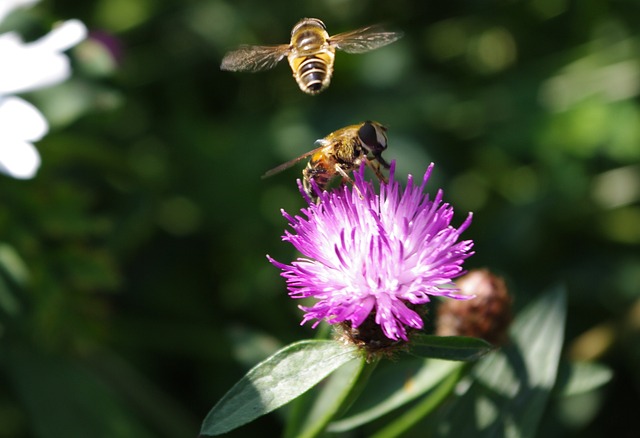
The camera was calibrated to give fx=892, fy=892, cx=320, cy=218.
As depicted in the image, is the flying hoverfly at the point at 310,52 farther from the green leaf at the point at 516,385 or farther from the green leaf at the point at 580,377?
the green leaf at the point at 580,377

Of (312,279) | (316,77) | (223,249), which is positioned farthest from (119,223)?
(312,279)

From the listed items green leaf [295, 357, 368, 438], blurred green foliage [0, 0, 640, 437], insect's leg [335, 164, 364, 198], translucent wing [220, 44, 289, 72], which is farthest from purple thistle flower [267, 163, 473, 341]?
blurred green foliage [0, 0, 640, 437]

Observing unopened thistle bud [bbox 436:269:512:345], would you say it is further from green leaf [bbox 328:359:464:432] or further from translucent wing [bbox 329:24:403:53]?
translucent wing [bbox 329:24:403:53]

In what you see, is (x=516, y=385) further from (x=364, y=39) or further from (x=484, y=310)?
(x=364, y=39)

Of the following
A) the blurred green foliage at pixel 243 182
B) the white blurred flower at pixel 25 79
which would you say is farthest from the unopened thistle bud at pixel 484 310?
the white blurred flower at pixel 25 79

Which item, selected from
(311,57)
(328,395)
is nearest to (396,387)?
(328,395)

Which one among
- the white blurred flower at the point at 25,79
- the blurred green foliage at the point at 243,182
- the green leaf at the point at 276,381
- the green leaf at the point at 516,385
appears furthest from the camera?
the blurred green foliage at the point at 243,182
